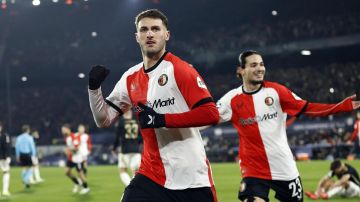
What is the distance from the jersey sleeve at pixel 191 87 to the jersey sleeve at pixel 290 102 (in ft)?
9.12

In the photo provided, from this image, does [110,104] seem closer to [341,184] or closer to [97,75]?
[97,75]

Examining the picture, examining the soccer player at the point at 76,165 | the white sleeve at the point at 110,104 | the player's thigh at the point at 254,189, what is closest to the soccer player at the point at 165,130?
the white sleeve at the point at 110,104

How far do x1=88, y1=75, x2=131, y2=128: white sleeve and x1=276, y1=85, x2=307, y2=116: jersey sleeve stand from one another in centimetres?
260

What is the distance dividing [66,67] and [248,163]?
4464 cm

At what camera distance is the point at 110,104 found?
16.5 ft

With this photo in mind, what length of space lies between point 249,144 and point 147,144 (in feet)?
8.38

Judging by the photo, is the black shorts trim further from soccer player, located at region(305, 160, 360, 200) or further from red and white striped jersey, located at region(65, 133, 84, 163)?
red and white striped jersey, located at region(65, 133, 84, 163)

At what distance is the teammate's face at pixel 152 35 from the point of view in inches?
178

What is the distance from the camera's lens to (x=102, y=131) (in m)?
48.7

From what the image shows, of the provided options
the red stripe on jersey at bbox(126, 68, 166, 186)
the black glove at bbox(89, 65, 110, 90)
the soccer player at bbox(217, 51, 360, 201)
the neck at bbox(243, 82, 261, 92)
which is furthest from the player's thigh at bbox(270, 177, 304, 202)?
the black glove at bbox(89, 65, 110, 90)

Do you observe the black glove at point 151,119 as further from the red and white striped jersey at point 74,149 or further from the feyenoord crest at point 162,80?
the red and white striped jersey at point 74,149

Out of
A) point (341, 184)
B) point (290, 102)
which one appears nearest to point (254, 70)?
point (290, 102)

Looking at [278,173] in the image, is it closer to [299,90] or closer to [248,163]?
[248,163]

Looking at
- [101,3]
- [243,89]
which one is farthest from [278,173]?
[101,3]
